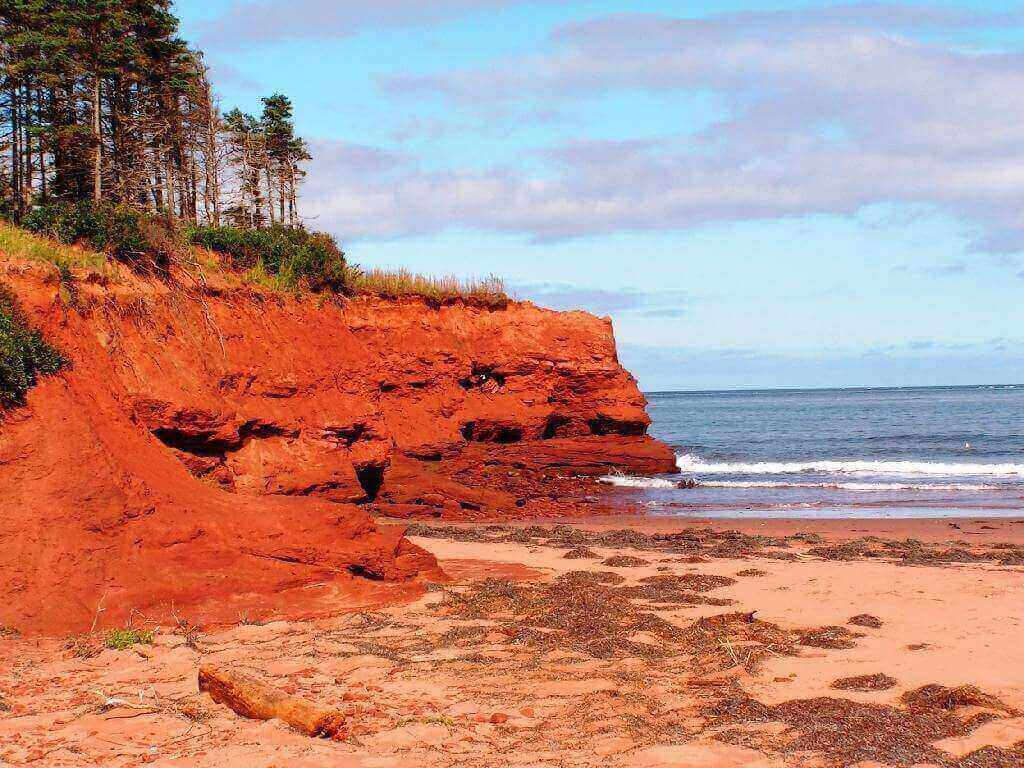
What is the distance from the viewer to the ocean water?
2059cm

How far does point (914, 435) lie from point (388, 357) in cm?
3295

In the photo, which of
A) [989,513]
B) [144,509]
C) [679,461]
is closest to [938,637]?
[144,509]

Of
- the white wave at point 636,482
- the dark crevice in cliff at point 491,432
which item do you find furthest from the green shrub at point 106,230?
the white wave at point 636,482

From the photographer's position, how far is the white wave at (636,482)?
23984 mm

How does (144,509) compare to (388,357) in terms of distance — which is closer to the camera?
(144,509)

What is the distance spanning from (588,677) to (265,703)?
2.40m

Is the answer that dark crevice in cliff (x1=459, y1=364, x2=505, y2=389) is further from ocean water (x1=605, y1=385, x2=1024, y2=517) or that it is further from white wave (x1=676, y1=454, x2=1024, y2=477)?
white wave (x1=676, y1=454, x2=1024, y2=477)

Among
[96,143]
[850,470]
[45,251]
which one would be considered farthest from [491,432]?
[850,470]

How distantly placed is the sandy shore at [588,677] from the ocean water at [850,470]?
9980mm

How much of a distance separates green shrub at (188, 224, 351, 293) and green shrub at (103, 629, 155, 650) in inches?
461

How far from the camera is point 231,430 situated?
46.0ft

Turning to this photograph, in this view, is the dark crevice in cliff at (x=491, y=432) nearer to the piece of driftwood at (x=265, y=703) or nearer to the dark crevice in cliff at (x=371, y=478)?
the dark crevice in cliff at (x=371, y=478)

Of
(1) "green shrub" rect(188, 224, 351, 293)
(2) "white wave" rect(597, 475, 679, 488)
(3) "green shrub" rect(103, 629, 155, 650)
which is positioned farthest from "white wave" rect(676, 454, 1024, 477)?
(3) "green shrub" rect(103, 629, 155, 650)

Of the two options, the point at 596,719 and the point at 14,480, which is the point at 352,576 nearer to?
the point at 14,480
